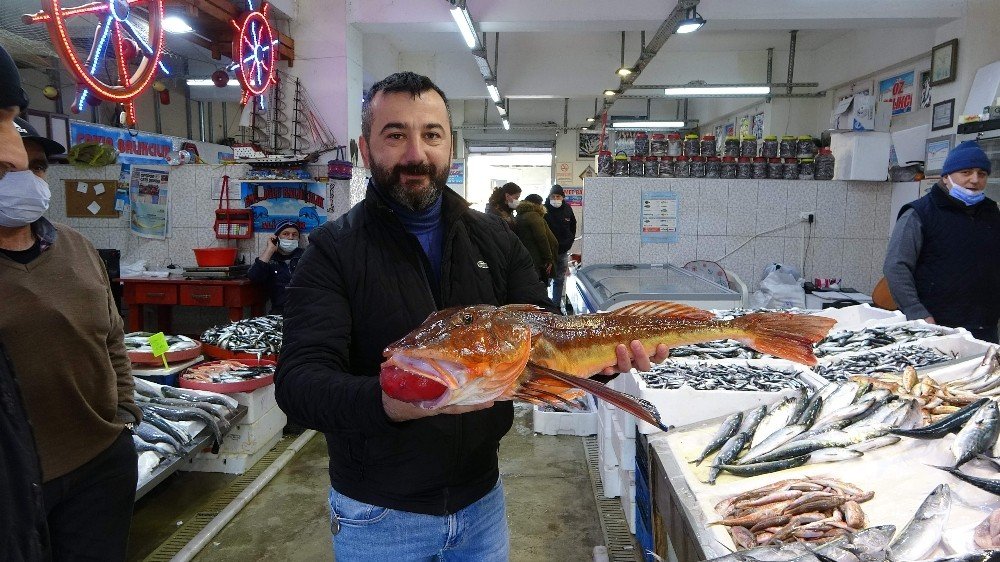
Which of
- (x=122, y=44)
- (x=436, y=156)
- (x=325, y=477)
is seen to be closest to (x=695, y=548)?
(x=436, y=156)

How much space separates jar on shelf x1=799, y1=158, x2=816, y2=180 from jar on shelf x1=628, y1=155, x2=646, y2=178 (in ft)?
5.54

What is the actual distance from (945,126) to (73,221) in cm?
984

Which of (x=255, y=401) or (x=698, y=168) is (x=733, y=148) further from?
(x=255, y=401)

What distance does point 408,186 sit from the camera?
1.62 m

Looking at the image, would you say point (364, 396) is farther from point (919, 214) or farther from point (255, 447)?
point (919, 214)

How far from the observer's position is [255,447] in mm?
4617

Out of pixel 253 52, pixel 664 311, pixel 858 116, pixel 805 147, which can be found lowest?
pixel 664 311

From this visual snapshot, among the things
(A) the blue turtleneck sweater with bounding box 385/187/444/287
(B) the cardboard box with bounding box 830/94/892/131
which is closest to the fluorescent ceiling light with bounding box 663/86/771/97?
(B) the cardboard box with bounding box 830/94/892/131

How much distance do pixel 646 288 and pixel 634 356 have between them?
11.4 feet

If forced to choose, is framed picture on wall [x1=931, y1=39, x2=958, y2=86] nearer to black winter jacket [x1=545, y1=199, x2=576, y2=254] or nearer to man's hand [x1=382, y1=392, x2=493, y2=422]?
black winter jacket [x1=545, y1=199, x2=576, y2=254]

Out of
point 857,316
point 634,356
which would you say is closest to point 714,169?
point 857,316

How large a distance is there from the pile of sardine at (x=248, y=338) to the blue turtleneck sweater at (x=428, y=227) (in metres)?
3.68

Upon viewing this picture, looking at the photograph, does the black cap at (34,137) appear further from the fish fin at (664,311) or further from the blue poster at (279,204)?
the blue poster at (279,204)

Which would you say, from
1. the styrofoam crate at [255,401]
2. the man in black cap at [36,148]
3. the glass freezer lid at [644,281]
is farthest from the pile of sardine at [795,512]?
the styrofoam crate at [255,401]
